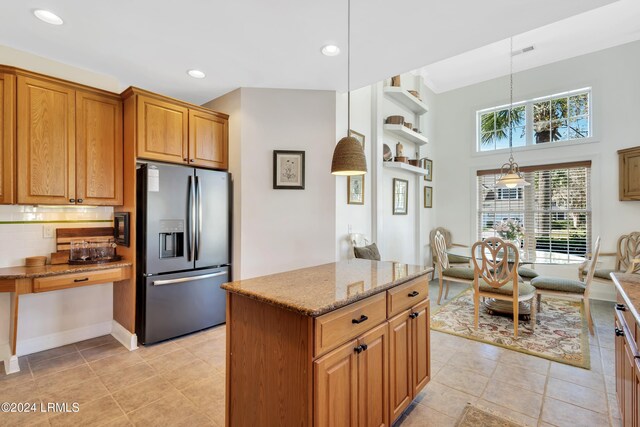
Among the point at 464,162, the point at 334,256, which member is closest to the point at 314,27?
the point at 334,256

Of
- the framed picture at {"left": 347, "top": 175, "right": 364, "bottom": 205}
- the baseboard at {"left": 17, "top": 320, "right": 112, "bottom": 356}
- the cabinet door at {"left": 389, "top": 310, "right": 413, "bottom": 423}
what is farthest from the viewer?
the framed picture at {"left": 347, "top": 175, "right": 364, "bottom": 205}

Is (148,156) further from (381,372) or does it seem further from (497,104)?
(497,104)

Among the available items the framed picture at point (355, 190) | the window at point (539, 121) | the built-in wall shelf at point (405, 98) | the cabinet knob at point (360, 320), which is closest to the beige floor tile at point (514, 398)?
the cabinet knob at point (360, 320)

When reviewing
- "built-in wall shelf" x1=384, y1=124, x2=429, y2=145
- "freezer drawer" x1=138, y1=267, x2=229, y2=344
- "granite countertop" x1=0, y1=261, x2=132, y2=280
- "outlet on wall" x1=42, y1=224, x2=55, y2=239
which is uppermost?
"built-in wall shelf" x1=384, y1=124, x2=429, y2=145

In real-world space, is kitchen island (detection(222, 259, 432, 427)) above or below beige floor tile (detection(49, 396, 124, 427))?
above

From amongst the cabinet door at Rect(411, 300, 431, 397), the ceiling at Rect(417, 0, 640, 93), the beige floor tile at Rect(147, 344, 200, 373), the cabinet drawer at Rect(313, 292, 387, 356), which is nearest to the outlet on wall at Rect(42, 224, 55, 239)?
the beige floor tile at Rect(147, 344, 200, 373)

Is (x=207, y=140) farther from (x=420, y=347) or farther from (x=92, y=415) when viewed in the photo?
(x=420, y=347)

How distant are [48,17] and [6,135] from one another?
102 centimetres

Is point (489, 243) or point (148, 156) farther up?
point (148, 156)

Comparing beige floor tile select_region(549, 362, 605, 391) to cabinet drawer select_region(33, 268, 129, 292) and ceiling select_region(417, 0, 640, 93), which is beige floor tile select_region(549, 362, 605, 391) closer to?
ceiling select_region(417, 0, 640, 93)

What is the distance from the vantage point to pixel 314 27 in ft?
7.85

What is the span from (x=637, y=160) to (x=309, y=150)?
467 cm

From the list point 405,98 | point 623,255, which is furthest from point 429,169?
point 623,255

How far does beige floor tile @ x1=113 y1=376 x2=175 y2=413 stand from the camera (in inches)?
81.9
